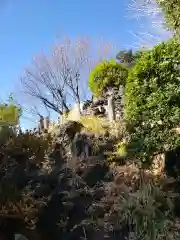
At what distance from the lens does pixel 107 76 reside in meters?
14.6

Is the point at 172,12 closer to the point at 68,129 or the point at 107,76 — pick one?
the point at 68,129

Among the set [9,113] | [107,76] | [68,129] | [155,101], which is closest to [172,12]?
[155,101]

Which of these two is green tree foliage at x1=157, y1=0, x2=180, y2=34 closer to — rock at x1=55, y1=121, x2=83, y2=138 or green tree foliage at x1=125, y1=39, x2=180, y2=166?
green tree foliage at x1=125, y1=39, x2=180, y2=166

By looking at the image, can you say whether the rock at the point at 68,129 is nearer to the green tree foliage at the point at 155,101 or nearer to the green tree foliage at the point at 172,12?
the green tree foliage at the point at 155,101

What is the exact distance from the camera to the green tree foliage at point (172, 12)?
337 inches

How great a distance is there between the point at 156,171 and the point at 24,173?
2.59 meters

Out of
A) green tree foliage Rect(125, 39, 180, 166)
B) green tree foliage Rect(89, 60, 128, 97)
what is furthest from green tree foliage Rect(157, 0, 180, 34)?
green tree foliage Rect(89, 60, 128, 97)

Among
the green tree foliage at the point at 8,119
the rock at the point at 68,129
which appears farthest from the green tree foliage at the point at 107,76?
the green tree foliage at the point at 8,119

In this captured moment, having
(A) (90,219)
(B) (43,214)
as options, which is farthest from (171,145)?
(B) (43,214)

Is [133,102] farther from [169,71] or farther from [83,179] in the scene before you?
[83,179]

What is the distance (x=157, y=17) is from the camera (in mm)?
11609

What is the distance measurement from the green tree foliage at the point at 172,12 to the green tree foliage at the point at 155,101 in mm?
1556

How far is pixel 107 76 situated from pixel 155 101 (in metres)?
7.71

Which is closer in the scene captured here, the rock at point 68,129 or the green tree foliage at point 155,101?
the green tree foliage at point 155,101
